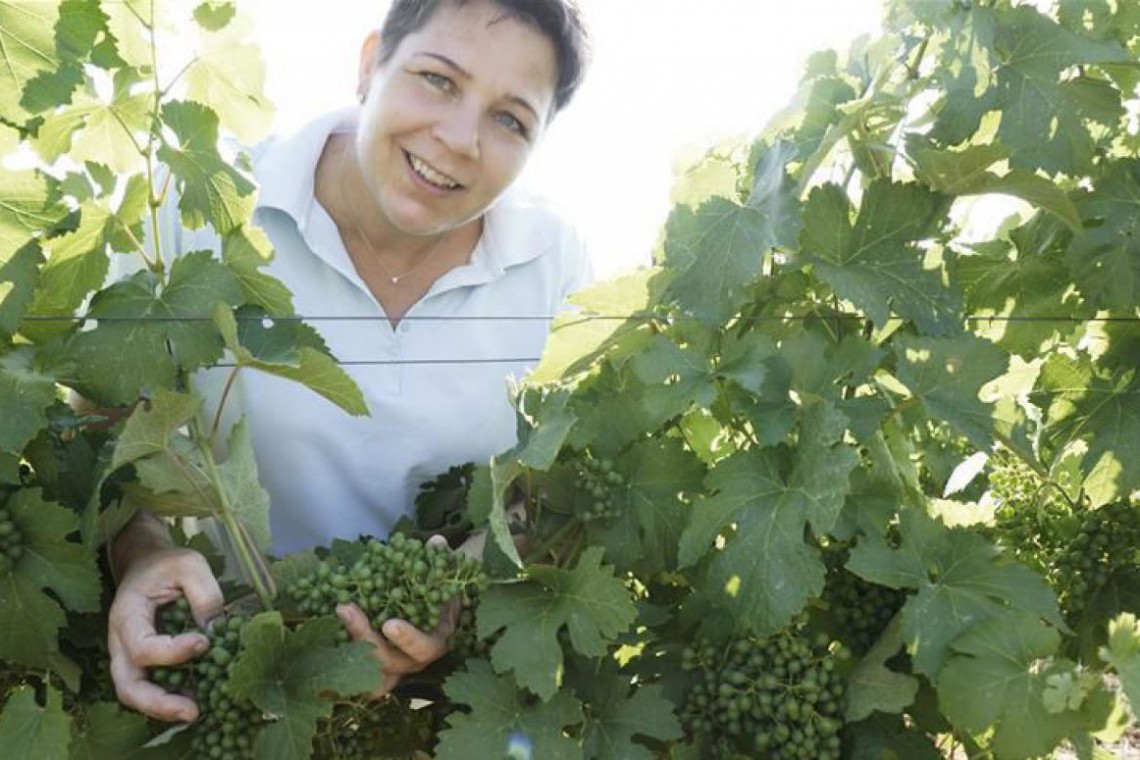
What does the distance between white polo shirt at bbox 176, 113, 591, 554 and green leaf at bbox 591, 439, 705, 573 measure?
743 mm

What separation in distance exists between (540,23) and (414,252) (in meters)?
0.62

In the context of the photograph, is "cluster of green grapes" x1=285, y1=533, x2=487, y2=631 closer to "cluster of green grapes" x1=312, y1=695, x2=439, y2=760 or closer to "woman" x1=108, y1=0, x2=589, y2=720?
"cluster of green grapes" x1=312, y1=695, x2=439, y2=760

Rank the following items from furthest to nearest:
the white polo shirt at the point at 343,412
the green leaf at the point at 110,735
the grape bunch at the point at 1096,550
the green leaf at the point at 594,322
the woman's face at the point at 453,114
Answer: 1. the white polo shirt at the point at 343,412
2. the woman's face at the point at 453,114
3. the grape bunch at the point at 1096,550
4. the green leaf at the point at 594,322
5. the green leaf at the point at 110,735

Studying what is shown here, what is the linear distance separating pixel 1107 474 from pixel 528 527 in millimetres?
1034

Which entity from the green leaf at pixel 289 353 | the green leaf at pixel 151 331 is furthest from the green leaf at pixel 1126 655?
the green leaf at pixel 151 331

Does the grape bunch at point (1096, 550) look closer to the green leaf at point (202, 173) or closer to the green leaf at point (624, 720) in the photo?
the green leaf at point (624, 720)

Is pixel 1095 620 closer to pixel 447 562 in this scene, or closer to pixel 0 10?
pixel 447 562

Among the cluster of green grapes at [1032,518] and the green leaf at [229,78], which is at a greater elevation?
the green leaf at [229,78]

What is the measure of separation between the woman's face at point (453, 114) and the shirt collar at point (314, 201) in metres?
0.20

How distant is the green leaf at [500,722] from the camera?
2.05 metres

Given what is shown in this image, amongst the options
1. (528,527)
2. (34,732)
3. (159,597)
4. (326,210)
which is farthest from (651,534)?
(326,210)

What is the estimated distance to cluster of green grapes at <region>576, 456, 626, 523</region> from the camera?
7.34 feet

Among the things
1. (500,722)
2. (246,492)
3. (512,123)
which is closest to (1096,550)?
(500,722)

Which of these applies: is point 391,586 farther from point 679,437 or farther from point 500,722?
point 679,437
